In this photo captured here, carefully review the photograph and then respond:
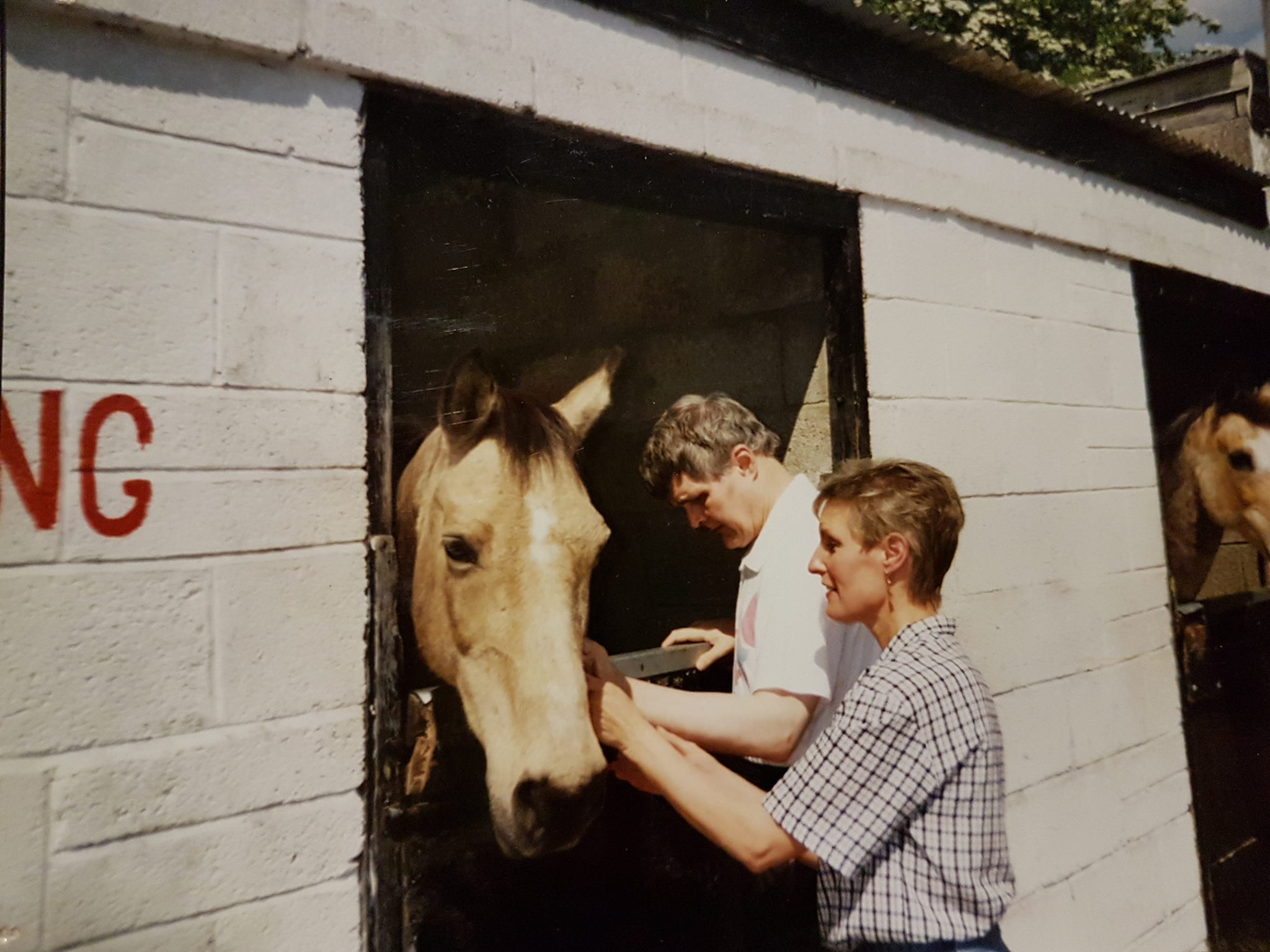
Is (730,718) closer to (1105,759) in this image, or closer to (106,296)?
(106,296)

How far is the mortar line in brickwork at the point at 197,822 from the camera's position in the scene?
1455 millimetres

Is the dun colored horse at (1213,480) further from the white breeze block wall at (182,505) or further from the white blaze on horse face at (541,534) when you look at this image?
the white breeze block wall at (182,505)

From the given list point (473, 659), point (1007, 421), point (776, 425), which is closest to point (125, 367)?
point (473, 659)

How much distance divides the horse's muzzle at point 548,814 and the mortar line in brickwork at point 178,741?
1.39ft

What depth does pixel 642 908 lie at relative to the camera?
8.00 ft

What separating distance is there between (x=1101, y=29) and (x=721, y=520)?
57.2 feet

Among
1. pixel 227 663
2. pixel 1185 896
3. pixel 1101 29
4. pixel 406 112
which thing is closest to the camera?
pixel 227 663

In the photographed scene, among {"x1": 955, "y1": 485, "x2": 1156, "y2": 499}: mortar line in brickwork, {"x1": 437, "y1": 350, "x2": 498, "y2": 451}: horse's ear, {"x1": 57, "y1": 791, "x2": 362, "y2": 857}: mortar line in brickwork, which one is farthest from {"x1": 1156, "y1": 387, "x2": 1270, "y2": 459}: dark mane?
{"x1": 57, "y1": 791, "x2": 362, "y2": 857}: mortar line in brickwork

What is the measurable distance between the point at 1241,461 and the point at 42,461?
5793 millimetres

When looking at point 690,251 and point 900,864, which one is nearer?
point 900,864

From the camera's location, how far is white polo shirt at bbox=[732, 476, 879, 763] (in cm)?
222

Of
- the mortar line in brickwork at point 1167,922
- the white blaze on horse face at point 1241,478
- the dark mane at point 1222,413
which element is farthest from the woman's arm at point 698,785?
the dark mane at point 1222,413

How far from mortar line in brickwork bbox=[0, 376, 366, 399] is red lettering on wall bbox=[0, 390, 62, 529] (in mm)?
23

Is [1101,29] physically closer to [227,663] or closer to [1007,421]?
[1007,421]
